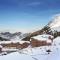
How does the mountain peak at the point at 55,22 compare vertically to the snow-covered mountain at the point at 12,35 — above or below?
above

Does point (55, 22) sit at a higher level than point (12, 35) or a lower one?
higher

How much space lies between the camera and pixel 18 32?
230 centimetres

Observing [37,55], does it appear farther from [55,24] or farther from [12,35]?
[12,35]

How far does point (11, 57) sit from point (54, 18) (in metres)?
1.03

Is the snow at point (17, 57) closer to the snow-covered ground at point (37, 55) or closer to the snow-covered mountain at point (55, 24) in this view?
the snow-covered ground at point (37, 55)

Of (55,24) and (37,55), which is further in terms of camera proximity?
(55,24)

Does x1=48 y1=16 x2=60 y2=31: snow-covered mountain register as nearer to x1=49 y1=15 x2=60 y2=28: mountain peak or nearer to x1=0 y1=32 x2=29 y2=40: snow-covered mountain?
x1=49 y1=15 x2=60 y2=28: mountain peak

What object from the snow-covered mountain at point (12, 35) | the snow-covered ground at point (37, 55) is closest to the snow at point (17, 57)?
the snow-covered ground at point (37, 55)

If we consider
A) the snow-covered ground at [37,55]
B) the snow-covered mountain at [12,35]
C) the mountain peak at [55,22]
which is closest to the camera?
the snow-covered ground at [37,55]

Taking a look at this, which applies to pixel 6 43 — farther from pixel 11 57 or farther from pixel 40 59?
pixel 40 59

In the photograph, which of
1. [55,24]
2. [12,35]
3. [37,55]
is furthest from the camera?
[12,35]

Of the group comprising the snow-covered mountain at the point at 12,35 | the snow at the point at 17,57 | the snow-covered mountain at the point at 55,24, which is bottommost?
the snow at the point at 17,57

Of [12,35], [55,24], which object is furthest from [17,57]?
[12,35]

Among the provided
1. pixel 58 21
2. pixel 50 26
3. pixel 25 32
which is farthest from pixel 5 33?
pixel 58 21
